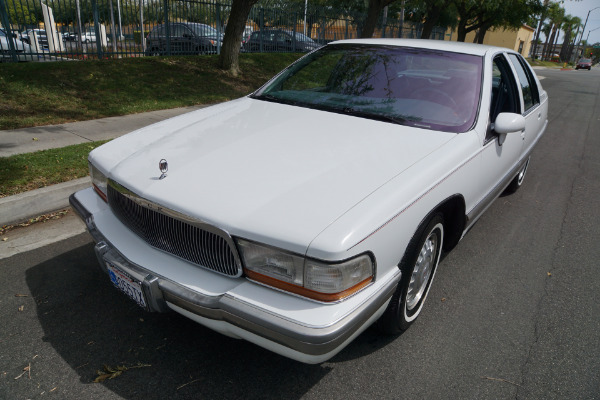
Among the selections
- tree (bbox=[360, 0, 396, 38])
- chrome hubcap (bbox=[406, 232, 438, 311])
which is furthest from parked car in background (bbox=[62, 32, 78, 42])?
A: chrome hubcap (bbox=[406, 232, 438, 311])

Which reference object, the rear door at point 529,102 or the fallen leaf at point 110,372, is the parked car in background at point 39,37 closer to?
the fallen leaf at point 110,372

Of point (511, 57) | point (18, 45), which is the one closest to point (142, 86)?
point (18, 45)

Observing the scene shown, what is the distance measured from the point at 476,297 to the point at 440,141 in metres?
1.22

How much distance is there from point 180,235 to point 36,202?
2541 millimetres

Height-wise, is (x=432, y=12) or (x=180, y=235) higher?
(x=432, y=12)

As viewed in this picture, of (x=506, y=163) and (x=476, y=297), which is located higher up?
(x=506, y=163)

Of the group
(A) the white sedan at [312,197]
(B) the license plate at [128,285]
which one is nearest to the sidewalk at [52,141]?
(A) the white sedan at [312,197]

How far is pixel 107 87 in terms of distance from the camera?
9055mm

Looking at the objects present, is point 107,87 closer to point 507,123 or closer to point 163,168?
point 163,168

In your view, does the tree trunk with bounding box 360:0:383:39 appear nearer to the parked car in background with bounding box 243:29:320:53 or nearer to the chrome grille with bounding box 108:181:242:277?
the parked car in background with bounding box 243:29:320:53

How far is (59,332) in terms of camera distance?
8.36ft

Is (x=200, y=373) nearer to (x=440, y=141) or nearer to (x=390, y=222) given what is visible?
(x=390, y=222)

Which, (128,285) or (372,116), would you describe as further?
(372,116)

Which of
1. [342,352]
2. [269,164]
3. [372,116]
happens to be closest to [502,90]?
[372,116]
